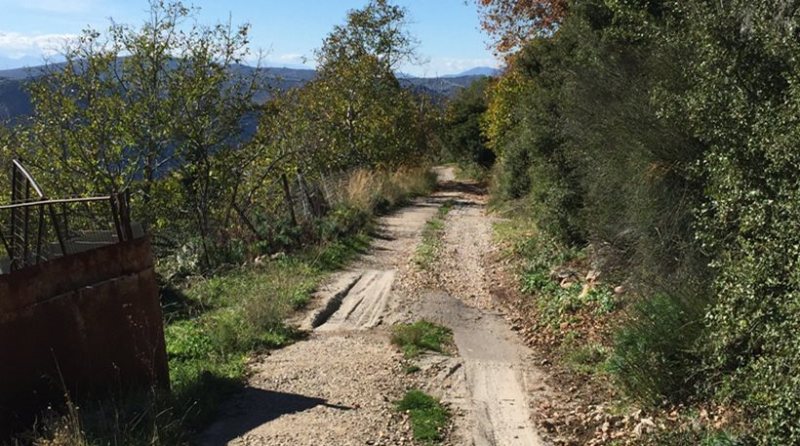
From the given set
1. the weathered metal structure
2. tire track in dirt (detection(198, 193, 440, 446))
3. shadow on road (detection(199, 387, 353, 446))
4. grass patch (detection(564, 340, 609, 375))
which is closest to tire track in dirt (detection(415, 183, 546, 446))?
grass patch (detection(564, 340, 609, 375))

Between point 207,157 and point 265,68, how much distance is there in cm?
226

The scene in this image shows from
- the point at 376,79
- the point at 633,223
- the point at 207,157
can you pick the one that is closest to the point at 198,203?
the point at 207,157

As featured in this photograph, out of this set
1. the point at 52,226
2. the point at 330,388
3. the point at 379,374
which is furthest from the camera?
the point at 52,226

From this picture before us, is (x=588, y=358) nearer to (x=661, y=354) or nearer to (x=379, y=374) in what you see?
(x=661, y=354)

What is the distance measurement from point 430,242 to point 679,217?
796cm

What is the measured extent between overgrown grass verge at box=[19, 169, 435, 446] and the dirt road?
27 cm

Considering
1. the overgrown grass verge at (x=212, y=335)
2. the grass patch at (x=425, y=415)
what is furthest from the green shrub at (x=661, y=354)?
the overgrown grass verge at (x=212, y=335)

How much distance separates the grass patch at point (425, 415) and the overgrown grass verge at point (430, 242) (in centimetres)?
612

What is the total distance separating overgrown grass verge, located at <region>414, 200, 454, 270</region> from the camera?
42.5 ft

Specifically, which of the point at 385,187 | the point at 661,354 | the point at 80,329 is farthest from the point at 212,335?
the point at 385,187

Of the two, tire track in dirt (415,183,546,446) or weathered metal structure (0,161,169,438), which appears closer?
weathered metal structure (0,161,169,438)

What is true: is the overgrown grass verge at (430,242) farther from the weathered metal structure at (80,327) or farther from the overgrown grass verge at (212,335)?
the weathered metal structure at (80,327)

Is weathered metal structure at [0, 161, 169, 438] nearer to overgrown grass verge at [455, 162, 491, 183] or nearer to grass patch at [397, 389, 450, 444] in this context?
grass patch at [397, 389, 450, 444]

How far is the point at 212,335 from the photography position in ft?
26.6
